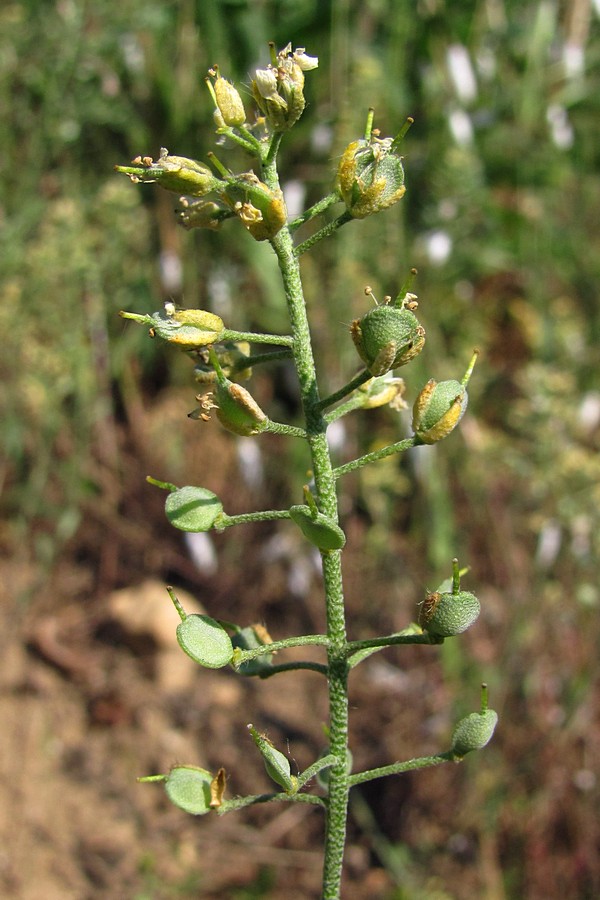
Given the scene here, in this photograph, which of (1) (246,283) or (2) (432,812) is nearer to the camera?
(2) (432,812)

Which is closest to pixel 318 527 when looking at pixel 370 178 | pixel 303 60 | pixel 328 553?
pixel 328 553

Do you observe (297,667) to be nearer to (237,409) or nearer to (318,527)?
(318,527)

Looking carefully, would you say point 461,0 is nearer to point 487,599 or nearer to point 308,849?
point 487,599

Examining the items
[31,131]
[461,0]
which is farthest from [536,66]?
[31,131]

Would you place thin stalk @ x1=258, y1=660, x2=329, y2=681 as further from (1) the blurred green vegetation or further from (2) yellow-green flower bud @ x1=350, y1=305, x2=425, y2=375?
(1) the blurred green vegetation

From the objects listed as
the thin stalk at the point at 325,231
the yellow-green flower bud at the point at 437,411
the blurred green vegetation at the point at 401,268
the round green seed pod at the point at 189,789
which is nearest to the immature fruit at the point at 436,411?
the yellow-green flower bud at the point at 437,411

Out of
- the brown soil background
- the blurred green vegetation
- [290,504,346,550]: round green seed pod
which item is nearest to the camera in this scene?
[290,504,346,550]: round green seed pod

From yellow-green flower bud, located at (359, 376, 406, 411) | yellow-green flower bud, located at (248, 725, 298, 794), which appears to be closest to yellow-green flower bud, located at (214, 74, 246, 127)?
yellow-green flower bud, located at (359, 376, 406, 411)
